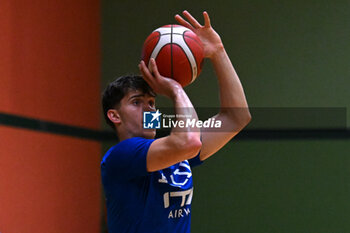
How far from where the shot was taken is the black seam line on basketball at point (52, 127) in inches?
148

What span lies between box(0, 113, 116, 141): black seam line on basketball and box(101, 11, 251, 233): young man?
179 cm

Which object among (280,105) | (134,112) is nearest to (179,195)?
(134,112)

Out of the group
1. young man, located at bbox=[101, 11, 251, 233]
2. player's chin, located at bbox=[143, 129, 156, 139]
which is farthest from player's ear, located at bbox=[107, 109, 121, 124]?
player's chin, located at bbox=[143, 129, 156, 139]

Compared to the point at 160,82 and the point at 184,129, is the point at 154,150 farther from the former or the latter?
the point at 160,82

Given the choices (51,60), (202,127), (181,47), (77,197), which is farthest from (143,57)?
(77,197)

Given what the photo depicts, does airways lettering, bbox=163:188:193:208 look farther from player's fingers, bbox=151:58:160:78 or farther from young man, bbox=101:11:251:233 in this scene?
player's fingers, bbox=151:58:160:78

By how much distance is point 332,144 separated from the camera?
465 centimetres

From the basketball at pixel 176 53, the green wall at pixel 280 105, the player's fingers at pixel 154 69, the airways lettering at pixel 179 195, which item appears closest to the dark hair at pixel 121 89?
the basketball at pixel 176 53

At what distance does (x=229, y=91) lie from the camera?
2.32 m

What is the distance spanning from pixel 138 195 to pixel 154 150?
A: 26cm

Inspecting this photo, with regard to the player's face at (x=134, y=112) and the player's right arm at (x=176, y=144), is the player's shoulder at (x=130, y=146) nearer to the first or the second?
the player's right arm at (x=176, y=144)

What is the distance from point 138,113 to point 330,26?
10.9 ft

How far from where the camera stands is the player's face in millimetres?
2154

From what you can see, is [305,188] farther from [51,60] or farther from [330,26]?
[51,60]
